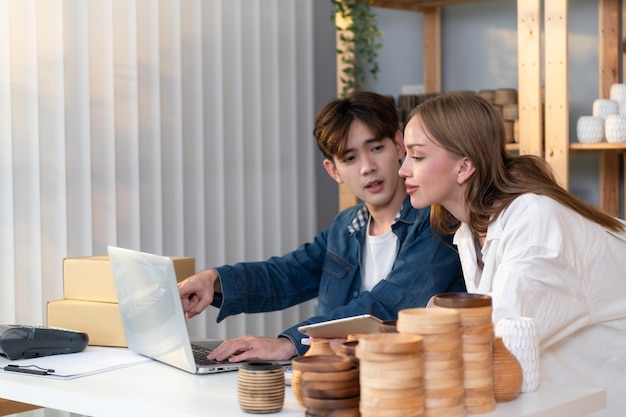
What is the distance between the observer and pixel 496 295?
1.78 metres

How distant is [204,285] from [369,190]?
1.65 ft

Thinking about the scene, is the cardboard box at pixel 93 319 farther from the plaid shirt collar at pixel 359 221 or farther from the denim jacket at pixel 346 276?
the plaid shirt collar at pixel 359 221

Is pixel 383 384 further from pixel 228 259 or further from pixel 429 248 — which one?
pixel 228 259

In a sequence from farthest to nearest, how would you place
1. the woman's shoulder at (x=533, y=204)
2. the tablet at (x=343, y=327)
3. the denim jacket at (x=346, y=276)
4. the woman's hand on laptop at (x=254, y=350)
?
the denim jacket at (x=346, y=276), the woman's hand on laptop at (x=254, y=350), the woman's shoulder at (x=533, y=204), the tablet at (x=343, y=327)

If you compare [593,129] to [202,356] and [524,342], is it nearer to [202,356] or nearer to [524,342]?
[202,356]

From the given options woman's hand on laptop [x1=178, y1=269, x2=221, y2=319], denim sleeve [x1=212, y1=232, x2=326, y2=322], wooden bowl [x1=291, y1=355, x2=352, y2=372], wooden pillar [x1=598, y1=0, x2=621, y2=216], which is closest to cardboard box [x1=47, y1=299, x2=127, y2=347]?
woman's hand on laptop [x1=178, y1=269, x2=221, y2=319]

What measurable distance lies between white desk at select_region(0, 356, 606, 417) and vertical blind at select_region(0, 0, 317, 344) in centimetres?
99

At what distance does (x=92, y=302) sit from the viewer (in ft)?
7.83

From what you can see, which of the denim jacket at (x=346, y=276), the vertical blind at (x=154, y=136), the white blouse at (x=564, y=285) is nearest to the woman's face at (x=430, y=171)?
the white blouse at (x=564, y=285)

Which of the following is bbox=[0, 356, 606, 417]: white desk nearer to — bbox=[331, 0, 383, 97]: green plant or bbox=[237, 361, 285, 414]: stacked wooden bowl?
bbox=[237, 361, 285, 414]: stacked wooden bowl

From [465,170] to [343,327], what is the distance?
0.47 m

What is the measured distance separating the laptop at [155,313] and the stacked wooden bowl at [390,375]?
0.60 metres

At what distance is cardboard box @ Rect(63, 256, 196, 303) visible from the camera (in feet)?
7.80

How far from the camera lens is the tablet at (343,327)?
5.95 feet
